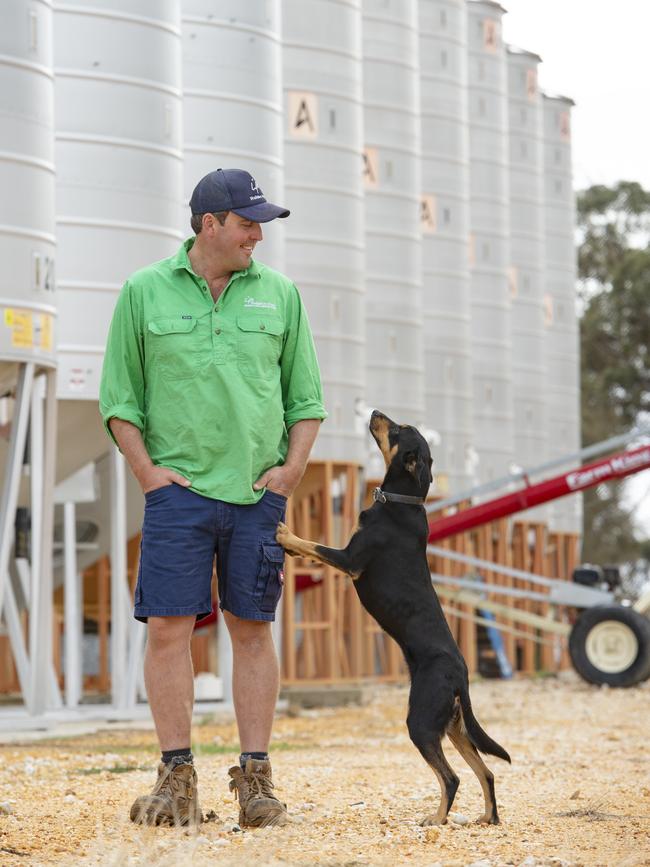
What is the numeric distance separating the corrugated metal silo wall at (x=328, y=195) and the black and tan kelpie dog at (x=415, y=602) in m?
13.5

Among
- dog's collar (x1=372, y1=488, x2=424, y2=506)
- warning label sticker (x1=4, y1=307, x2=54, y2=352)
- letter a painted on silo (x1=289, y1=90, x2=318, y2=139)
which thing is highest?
letter a painted on silo (x1=289, y1=90, x2=318, y2=139)

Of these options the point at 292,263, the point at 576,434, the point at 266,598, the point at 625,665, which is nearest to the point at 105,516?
the point at 292,263

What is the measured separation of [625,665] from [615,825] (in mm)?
12827

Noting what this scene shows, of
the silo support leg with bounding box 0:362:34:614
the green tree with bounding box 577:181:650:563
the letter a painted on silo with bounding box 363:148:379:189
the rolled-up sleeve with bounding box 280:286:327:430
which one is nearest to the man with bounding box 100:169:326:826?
the rolled-up sleeve with bounding box 280:286:327:430

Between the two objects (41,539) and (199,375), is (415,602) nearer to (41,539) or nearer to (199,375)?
(199,375)

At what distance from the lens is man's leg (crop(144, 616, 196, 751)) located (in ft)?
20.1

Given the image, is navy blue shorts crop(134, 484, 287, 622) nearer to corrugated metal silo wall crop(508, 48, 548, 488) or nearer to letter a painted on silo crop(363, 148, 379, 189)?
letter a painted on silo crop(363, 148, 379, 189)

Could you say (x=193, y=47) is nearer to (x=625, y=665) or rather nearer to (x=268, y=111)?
(x=268, y=111)

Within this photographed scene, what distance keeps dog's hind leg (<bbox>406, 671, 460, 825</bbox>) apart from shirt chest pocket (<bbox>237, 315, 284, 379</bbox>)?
1.12 meters

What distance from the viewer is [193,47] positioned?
16688 mm

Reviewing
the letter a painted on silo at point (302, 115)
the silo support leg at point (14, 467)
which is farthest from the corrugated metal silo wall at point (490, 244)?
the silo support leg at point (14, 467)

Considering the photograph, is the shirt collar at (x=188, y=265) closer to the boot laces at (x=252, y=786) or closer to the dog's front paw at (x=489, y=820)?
the boot laces at (x=252, y=786)

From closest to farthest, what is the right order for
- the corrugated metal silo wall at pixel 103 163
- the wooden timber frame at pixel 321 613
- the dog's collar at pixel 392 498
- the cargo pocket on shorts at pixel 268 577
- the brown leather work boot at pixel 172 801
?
the brown leather work boot at pixel 172 801 < the cargo pocket on shorts at pixel 268 577 < the dog's collar at pixel 392 498 < the corrugated metal silo wall at pixel 103 163 < the wooden timber frame at pixel 321 613

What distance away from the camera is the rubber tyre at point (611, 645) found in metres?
18.7
